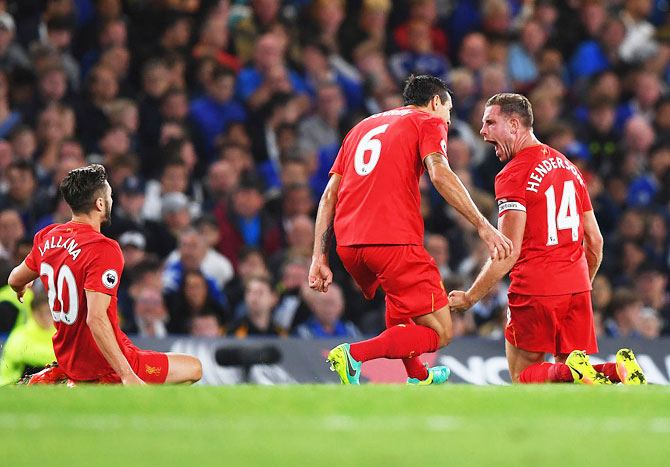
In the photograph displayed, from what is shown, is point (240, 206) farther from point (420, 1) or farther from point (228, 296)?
point (420, 1)

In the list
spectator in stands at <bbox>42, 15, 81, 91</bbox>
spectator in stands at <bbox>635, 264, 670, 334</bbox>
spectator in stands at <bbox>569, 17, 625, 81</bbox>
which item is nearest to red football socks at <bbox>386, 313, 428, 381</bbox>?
spectator in stands at <bbox>635, 264, 670, 334</bbox>

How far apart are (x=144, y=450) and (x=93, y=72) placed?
8538mm

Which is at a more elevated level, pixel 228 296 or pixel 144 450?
pixel 144 450

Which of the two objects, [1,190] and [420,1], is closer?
[1,190]

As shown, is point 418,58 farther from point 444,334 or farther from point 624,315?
point 444,334

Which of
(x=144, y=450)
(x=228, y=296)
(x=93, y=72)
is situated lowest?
(x=228, y=296)

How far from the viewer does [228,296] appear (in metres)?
10.9

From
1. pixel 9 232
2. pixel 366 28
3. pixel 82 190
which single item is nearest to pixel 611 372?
pixel 82 190

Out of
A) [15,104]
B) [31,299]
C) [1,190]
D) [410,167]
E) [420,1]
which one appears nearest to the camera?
[410,167]

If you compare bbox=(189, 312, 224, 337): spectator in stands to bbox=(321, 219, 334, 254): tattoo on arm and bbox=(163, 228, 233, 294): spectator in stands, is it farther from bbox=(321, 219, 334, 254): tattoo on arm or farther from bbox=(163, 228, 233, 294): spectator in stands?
bbox=(321, 219, 334, 254): tattoo on arm

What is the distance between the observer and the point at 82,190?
6.98m

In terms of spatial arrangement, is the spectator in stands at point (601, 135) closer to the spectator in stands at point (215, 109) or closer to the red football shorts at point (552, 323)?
the spectator in stands at point (215, 109)

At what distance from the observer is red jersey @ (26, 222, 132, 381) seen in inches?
268

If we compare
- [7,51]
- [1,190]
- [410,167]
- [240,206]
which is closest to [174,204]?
[240,206]
